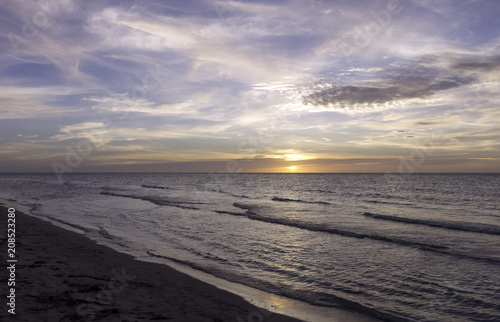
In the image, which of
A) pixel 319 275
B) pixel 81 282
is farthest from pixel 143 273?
pixel 319 275

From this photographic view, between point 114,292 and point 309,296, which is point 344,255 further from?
point 114,292

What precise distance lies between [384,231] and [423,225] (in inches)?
210

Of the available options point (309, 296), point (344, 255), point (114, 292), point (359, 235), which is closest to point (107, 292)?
point (114, 292)

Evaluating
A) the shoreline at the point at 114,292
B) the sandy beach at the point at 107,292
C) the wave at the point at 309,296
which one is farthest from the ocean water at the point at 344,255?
the sandy beach at the point at 107,292

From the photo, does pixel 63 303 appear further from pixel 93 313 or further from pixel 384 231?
pixel 384 231

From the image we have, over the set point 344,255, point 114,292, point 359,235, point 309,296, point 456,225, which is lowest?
point 456,225

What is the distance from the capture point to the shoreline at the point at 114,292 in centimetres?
711

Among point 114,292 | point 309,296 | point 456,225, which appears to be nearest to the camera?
point 114,292

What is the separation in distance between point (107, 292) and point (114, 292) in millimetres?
187

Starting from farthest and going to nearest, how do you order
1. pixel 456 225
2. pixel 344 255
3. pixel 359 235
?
pixel 456 225 < pixel 359 235 < pixel 344 255

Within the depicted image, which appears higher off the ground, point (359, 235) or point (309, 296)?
point (309, 296)

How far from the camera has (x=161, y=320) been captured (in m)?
7.15

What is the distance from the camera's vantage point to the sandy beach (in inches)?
277

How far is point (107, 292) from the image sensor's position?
8617 mm
